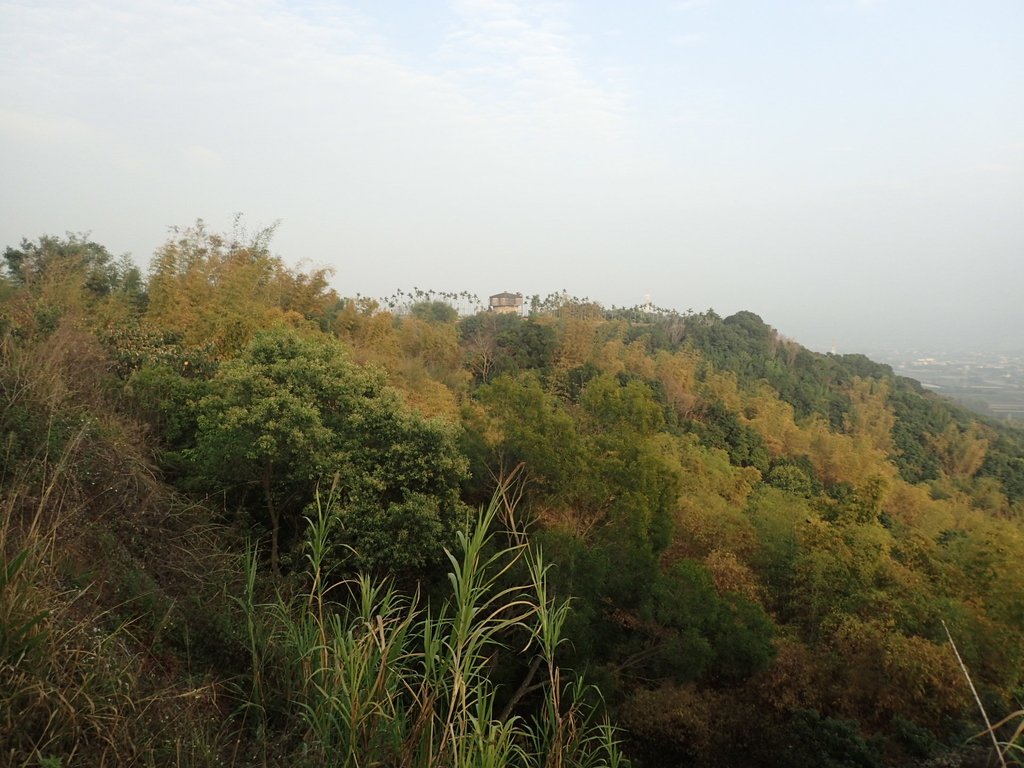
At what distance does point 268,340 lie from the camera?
7.06 metres

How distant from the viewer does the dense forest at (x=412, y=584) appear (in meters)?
1.69

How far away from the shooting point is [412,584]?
6508 mm

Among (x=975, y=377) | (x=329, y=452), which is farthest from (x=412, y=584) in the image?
(x=975, y=377)

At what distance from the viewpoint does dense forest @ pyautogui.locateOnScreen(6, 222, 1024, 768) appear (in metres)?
1.69

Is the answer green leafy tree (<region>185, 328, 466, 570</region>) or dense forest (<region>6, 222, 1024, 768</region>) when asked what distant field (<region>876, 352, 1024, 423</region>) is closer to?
dense forest (<region>6, 222, 1024, 768</region>)

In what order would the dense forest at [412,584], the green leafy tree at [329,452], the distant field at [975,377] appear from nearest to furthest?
the dense forest at [412,584], the green leafy tree at [329,452], the distant field at [975,377]

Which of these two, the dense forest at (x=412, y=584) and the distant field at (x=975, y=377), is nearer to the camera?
the dense forest at (x=412, y=584)

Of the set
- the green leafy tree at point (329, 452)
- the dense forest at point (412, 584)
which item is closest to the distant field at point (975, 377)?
the dense forest at point (412, 584)

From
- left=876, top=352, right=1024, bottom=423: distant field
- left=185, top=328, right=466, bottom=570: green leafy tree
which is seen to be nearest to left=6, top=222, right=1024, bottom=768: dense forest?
left=185, top=328, right=466, bottom=570: green leafy tree

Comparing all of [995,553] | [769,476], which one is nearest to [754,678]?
[995,553]

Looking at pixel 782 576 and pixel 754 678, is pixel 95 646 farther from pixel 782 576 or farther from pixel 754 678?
pixel 782 576

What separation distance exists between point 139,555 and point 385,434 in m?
3.03

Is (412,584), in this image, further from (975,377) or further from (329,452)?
(975,377)

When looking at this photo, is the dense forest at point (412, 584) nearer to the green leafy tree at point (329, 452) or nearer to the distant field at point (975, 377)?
the green leafy tree at point (329, 452)
